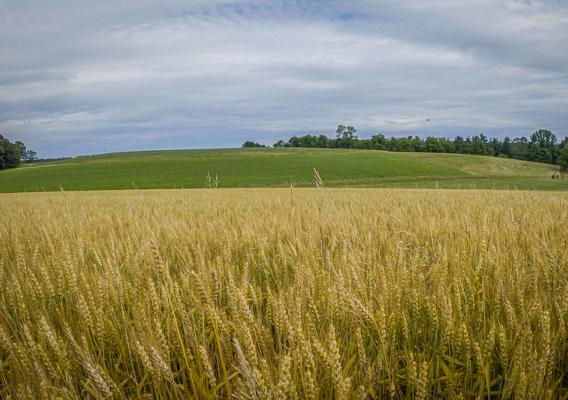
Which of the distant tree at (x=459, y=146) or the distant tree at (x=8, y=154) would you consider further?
the distant tree at (x=459, y=146)

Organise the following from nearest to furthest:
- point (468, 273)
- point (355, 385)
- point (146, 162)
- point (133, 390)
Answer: point (355, 385) → point (133, 390) → point (468, 273) → point (146, 162)

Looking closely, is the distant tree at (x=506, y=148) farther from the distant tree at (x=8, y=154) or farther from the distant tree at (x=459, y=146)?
the distant tree at (x=8, y=154)

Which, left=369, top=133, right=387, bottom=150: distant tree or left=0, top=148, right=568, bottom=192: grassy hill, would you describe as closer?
left=0, top=148, right=568, bottom=192: grassy hill

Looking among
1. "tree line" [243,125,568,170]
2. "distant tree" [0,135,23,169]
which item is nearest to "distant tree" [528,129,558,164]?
"tree line" [243,125,568,170]

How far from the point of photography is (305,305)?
4.70 feet

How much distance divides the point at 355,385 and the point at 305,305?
1.12ft

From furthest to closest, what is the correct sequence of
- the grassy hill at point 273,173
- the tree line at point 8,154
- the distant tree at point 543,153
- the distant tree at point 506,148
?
the distant tree at point 506,148 → the distant tree at point 543,153 → the tree line at point 8,154 → the grassy hill at point 273,173

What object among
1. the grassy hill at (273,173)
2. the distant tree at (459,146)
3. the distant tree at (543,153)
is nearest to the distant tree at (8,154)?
the grassy hill at (273,173)

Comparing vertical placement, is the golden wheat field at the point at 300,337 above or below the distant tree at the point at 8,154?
below

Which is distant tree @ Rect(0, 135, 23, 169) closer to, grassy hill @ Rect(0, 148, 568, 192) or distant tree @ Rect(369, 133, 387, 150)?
grassy hill @ Rect(0, 148, 568, 192)

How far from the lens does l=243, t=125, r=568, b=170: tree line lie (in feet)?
445

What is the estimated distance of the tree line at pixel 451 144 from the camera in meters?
136

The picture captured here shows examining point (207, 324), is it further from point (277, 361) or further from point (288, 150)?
point (288, 150)

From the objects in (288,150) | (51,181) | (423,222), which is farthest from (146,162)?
(423,222)
